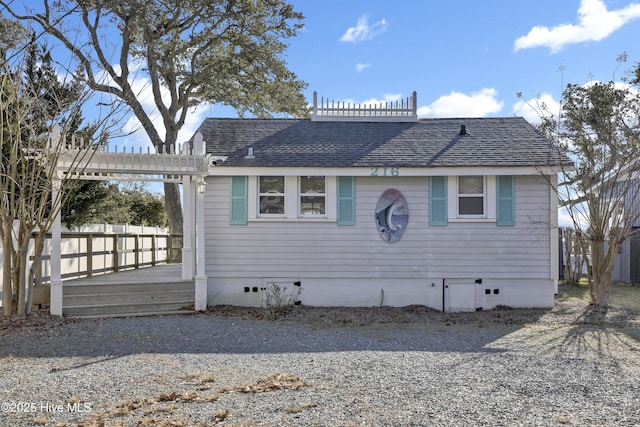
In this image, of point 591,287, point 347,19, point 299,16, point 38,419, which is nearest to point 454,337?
point 591,287

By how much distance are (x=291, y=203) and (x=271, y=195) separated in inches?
19.5

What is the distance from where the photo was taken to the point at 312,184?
39.5 feet

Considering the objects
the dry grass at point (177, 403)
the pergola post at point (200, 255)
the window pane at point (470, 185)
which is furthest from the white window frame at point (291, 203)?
the dry grass at point (177, 403)

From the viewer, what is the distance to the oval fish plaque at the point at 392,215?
38.7ft

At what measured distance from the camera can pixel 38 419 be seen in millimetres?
4438

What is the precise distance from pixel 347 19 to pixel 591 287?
8.91 metres

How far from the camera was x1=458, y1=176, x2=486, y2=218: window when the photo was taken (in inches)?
469

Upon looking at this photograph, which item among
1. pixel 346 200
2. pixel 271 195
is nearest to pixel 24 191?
pixel 271 195

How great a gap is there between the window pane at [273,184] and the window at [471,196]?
404cm

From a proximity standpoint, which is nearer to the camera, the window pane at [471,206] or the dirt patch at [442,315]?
the dirt patch at [442,315]

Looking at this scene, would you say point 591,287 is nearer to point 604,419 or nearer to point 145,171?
point 604,419

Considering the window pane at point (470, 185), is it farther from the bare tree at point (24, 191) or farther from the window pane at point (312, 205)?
the bare tree at point (24, 191)

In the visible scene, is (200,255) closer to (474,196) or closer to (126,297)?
(126,297)

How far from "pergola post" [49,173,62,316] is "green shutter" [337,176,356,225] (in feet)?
18.6
